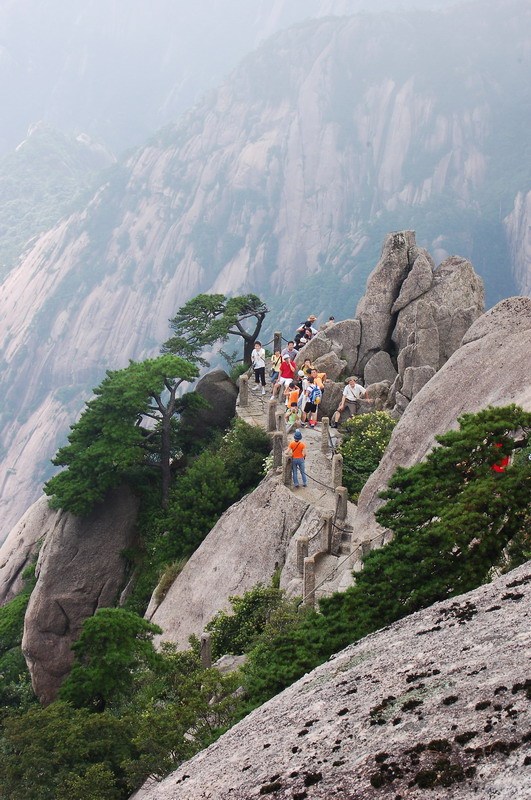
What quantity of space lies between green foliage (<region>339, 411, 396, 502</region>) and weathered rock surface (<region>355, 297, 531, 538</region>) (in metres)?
3.52

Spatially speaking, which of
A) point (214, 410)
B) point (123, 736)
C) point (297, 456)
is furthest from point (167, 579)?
point (123, 736)

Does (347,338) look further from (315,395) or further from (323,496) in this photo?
(323,496)

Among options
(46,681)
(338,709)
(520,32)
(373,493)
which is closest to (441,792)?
(338,709)

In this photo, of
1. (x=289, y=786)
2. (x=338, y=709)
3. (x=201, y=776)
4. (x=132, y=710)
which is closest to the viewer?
(x=289, y=786)

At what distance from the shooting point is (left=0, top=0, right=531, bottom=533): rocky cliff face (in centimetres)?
13175

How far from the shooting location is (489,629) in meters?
9.07

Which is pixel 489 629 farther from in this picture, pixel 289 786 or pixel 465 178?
pixel 465 178

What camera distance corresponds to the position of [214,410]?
33.8 m

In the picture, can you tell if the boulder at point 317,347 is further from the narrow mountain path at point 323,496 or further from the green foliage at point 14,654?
the green foliage at point 14,654

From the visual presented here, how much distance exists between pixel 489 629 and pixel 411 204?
125 meters

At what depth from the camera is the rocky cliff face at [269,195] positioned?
13175cm

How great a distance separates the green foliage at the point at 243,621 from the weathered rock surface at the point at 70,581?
31.5ft

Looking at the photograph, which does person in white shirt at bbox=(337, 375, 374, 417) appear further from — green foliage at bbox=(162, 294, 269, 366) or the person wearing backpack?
green foliage at bbox=(162, 294, 269, 366)

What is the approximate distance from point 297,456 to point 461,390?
17.5 ft
